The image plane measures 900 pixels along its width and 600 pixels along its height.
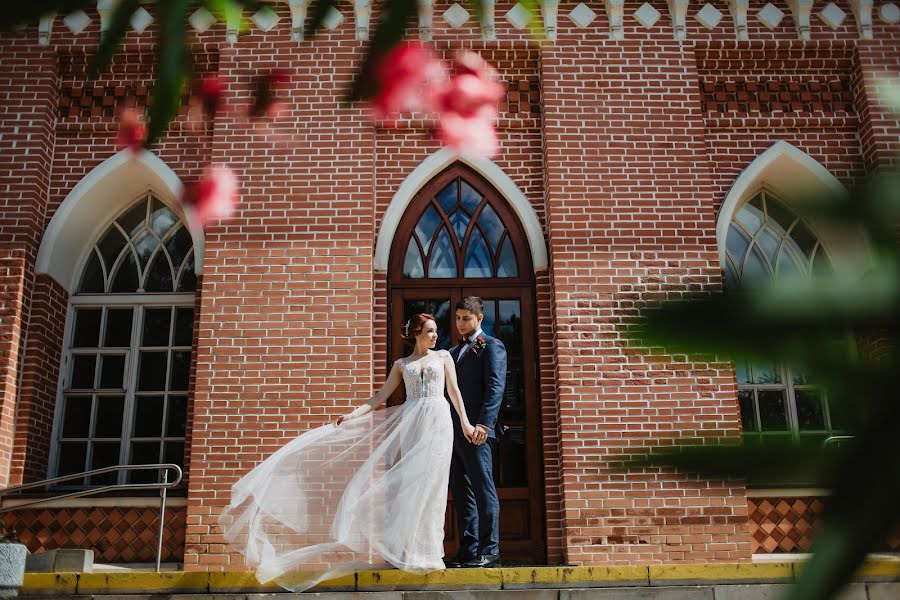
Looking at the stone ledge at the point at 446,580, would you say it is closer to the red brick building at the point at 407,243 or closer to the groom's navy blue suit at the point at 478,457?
the groom's navy blue suit at the point at 478,457

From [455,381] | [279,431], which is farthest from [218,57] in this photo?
[455,381]

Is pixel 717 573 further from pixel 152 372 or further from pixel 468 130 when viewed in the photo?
pixel 152 372

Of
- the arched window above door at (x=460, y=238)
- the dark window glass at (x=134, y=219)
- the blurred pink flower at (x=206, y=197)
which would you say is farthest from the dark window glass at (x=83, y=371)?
the blurred pink flower at (x=206, y=197)

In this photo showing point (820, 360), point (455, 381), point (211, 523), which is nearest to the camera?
point (820, 360)

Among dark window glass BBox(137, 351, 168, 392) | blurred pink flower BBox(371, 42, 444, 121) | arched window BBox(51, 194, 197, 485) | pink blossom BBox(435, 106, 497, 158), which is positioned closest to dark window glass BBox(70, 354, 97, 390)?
arched window BBox(51, 194, 197, 485)

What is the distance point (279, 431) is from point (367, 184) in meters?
2.30

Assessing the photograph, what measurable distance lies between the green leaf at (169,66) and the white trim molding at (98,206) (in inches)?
293

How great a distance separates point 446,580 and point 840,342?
17.7ft

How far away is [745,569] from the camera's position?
18.8 feet

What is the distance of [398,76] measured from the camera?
2.74ft

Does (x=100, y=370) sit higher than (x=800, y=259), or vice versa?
(x=800, y=259)

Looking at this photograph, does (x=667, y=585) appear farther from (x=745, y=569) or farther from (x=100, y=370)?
(x=100, y=370)

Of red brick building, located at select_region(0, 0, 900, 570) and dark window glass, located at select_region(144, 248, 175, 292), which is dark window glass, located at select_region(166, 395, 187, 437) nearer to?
red brick building, located at select_region(0, 0, 900, 570)

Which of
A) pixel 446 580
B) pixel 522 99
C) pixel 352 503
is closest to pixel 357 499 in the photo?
pixel 352 503
